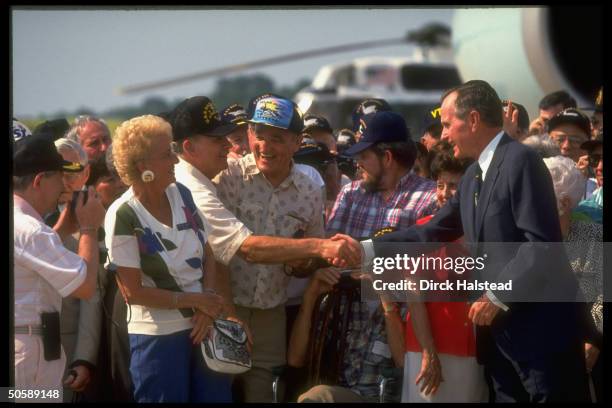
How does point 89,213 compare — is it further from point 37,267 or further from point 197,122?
point 197,122

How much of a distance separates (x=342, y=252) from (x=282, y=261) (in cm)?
29

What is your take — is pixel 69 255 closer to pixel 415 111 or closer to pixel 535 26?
pixel 535 26

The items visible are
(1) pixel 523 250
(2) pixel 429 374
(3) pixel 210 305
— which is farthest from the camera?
(2) pixel 429 374

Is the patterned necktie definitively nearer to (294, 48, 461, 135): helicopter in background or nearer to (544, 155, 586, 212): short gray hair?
(544, 155, 586, 212): short gray hair

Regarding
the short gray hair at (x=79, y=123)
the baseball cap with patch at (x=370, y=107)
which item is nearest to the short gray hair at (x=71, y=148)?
the short gray hair at (x=79, y=123)

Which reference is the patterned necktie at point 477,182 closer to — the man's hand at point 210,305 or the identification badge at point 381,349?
the identification badge at point 381,349

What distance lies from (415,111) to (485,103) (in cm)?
1669

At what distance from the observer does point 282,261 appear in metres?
4.85

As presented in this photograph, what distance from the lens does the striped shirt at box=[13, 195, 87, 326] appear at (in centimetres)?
427

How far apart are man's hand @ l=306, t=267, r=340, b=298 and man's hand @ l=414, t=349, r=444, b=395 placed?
1.97 ft

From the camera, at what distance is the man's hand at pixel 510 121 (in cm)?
581

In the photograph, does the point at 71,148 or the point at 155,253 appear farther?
the point at 71,148

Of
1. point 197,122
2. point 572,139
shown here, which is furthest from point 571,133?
point 197,122

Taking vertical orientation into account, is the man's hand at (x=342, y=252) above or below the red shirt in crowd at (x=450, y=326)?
above
